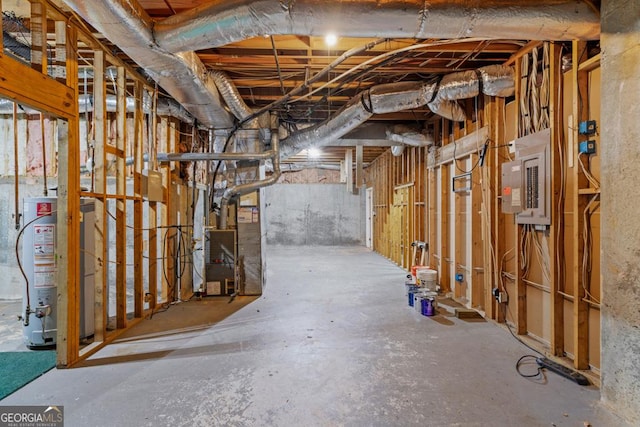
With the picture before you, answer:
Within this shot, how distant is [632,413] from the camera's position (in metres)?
1.75

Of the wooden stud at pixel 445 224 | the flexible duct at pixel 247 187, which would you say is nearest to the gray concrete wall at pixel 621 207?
the wooden stud at pixel 445 224

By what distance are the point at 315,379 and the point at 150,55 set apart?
8.49 ft

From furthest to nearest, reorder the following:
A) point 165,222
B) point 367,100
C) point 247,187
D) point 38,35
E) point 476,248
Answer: point 247,187
point 165,222
point 476,248
point 367,100
point 38,35

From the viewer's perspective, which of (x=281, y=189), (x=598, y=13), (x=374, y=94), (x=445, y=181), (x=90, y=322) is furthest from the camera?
(x=281, y=189)

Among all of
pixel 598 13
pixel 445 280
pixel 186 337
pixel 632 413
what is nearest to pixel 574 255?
pixel 632 413

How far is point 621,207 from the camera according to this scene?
1.82 metres

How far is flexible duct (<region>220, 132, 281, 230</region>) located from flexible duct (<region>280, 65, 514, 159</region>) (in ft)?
2.08

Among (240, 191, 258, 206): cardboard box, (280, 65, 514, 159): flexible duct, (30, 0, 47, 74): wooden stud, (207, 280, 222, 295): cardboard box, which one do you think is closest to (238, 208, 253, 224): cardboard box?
(240, 191, 258, 206): cardboard box

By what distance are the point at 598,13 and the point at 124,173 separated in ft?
12.8

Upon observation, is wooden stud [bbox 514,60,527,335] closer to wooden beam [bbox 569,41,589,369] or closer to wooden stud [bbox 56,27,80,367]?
wooden beam [bbox 569,41,589,369]

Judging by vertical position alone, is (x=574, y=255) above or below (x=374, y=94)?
below

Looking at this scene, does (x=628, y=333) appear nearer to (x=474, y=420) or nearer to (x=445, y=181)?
(x=474, y=420)

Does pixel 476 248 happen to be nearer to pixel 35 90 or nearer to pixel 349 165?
pixel 35 90

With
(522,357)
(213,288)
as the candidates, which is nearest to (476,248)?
(522,357)
